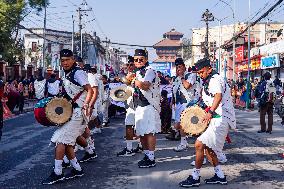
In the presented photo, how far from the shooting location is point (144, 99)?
7711mm

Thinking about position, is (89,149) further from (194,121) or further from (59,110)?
(194,121)

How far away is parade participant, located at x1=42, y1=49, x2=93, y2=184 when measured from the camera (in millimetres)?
6402

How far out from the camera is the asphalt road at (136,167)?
6430 millimetres

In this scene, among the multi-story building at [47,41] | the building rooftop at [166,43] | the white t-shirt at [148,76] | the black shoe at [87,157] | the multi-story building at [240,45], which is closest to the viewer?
the white t-shirt at [148,76]

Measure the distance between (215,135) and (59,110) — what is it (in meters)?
2.36

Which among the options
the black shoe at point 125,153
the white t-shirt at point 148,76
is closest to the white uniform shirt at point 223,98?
the white t-shirt at point 148,76

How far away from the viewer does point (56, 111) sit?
6.46 metres

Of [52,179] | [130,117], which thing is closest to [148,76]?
[130,117]

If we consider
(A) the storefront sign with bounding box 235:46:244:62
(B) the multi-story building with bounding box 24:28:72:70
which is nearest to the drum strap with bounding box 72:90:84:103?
(A) the storefront sign with bounding box 235:46:244:62

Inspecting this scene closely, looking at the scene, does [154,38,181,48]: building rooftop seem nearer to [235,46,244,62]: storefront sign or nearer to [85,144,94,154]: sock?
[235,46,244,62]: storefront sign

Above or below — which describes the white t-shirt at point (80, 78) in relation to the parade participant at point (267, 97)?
above

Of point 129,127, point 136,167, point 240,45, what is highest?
point 240,45

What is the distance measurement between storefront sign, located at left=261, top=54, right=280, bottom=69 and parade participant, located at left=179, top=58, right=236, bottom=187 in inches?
1027

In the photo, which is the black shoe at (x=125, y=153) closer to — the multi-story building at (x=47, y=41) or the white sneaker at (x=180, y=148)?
the white sneaker at (x=180, y=148)
